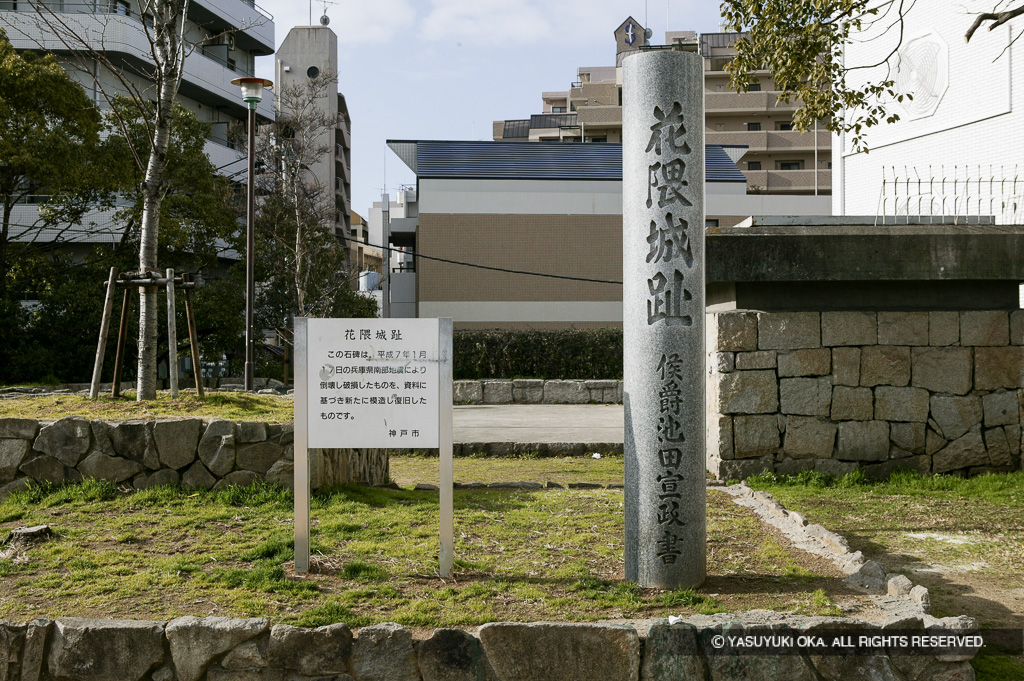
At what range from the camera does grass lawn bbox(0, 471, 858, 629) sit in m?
4.66

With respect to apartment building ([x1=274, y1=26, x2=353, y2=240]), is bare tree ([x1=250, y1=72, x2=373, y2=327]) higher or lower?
lower

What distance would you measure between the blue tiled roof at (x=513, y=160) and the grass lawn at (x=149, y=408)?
19725mm

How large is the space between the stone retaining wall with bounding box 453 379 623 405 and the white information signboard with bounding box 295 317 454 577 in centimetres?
1469

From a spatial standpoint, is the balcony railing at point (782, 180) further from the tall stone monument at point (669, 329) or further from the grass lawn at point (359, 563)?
the tall stone monument at point (669, 329)

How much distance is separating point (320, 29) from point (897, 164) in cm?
3197

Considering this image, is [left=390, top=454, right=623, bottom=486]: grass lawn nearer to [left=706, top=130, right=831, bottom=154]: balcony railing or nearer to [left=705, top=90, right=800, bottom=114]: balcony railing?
[left=706, top=130, right=831, bottom=154]: balcony railing

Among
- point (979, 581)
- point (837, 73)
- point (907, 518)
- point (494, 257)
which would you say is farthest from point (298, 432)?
point (494, 257)

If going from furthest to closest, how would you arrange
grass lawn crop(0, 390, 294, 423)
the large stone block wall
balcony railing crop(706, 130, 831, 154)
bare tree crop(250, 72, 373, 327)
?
balcony railing crop(706, 130, 831, 154), bare tree crop(250, 72, 373, 327), the large stone block wall, grass lawn crop(0, 390, 294, 423)

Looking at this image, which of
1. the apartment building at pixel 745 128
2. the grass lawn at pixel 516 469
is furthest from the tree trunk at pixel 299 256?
Result: the apartment building at pixel 745 128

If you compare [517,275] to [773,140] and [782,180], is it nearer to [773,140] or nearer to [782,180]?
[782,180]

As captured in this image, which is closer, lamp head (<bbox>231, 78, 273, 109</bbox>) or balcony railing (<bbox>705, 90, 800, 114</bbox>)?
lamp head (<bbox>231, 78, 273, 109</bbox>)

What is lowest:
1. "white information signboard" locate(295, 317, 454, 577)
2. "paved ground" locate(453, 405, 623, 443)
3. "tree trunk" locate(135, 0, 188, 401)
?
"paved ground" locate(453, 405, 623, 443)

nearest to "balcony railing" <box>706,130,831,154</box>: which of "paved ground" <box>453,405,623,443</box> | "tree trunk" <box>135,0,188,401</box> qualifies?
"paved ground" <box>453,405,623,443</box>

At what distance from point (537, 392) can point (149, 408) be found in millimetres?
12746
